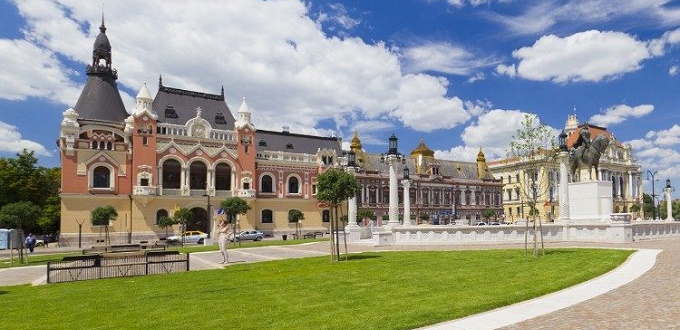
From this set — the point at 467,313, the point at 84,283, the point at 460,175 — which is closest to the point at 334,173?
the point at 84,283

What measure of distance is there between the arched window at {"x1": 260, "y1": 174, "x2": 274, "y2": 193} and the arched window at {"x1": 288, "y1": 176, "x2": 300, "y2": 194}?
8.56 feet

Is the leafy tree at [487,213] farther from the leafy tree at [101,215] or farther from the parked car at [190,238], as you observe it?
the leafy tree at [101,215]

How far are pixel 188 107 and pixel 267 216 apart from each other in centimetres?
1754

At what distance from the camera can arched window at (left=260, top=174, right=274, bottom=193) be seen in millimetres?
61125

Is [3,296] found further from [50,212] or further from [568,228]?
[50,212]

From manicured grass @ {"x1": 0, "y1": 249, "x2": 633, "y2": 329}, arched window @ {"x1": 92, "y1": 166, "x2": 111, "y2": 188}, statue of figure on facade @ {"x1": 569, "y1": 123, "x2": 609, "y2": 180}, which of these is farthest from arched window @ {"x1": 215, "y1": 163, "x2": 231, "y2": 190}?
manicured grass @ {"x1": 0, "y1": 249, "x2": 633, "y2": 329}

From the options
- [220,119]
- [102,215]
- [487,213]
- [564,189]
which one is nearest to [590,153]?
[564,189]

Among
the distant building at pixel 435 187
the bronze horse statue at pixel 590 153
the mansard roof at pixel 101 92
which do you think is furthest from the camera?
the distant building at pixel 435 187

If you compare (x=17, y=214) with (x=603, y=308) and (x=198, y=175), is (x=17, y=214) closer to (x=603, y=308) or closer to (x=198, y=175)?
(x=198, y=175)

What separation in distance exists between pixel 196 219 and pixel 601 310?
52.4 metres

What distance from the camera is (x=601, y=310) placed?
8.76 m

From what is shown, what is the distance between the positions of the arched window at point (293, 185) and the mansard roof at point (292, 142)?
4.93m

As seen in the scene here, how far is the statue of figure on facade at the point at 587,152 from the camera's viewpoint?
3056 centimetres

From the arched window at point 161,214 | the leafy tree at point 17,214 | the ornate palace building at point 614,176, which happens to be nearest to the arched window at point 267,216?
the arched window at point 161,214
